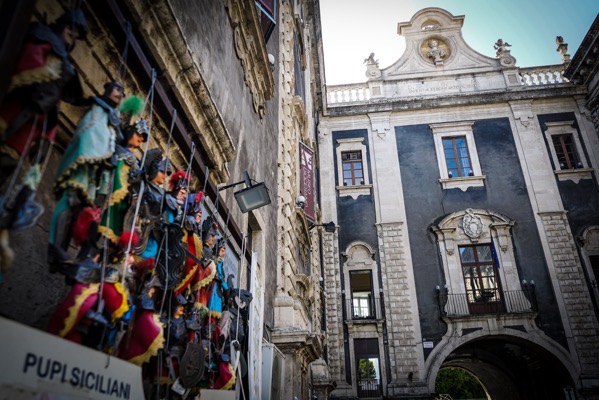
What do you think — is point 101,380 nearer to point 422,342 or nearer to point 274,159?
point 274,159

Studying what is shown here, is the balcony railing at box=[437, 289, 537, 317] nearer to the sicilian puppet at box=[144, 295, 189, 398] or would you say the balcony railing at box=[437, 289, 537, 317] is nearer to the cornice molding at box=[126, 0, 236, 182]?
the cornice molding at box=[126, 0, 236, 182]

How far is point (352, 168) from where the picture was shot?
22.5 metres

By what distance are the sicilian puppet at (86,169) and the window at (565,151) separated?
888 inches

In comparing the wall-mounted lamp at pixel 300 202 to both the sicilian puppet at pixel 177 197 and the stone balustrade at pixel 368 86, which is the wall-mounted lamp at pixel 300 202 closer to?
the sicilian puppet at pixel 177 197

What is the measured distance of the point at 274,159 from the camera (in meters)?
10.8

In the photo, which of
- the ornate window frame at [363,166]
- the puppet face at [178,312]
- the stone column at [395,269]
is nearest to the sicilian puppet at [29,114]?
the puppet face at [178,312]

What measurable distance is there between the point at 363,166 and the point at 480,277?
752cm

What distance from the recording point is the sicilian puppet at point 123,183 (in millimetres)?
2861

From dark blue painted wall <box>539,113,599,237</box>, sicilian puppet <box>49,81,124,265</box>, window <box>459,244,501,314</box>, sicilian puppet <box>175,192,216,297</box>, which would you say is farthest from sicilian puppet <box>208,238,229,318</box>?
dark blue painted wall <box>539,113,599,237</box>

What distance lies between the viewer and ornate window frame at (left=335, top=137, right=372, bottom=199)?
21672 mm

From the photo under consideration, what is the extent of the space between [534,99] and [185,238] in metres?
22.7

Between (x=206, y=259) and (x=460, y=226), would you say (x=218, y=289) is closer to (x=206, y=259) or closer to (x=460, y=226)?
(x=206, y=259)

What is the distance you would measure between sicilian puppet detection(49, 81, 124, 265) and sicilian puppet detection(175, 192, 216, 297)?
1400mm

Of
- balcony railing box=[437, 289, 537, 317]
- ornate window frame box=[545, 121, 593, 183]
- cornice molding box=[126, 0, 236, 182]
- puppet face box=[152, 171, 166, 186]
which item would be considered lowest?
puppet face box=[152, 171, 166, 186]
